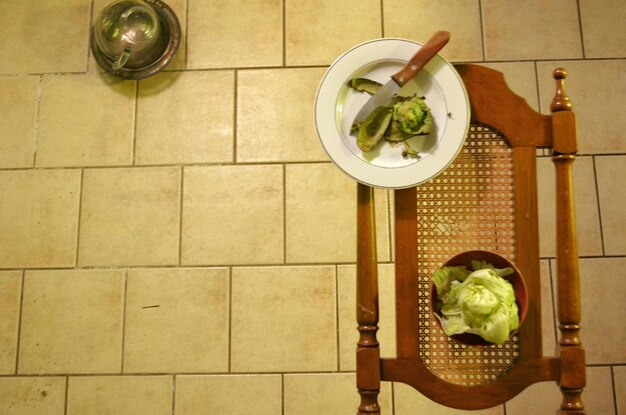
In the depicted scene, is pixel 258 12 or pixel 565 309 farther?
pixel 258 12

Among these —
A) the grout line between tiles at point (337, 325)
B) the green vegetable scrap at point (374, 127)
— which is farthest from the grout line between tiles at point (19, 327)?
the green vegetable scrap at point (374, 127)

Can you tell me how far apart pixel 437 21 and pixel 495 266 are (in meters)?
0.89

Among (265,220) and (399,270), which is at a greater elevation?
(265,220)

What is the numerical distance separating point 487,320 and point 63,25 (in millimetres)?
1445

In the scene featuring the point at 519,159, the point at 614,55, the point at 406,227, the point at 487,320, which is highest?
the point at 614,55

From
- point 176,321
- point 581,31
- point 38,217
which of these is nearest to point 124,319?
point 176,321

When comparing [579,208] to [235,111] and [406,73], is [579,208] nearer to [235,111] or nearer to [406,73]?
[406,73]

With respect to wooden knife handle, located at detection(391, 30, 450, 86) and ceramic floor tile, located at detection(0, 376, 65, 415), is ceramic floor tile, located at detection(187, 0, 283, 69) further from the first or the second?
ceramic floor tile, located at detection(0, 376, 65, 415)

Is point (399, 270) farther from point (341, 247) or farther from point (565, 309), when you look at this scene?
point (341, 247)

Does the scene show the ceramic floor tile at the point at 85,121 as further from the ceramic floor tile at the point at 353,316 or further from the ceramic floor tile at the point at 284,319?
the ceramic floor tile at the point at 353,316

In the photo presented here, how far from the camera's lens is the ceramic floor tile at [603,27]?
1439 millimetres

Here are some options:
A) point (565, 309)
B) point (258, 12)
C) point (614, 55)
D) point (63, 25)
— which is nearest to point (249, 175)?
point (258, 12)

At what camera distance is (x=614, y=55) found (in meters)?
1.44

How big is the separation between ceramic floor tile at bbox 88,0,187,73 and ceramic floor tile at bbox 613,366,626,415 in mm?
1461
